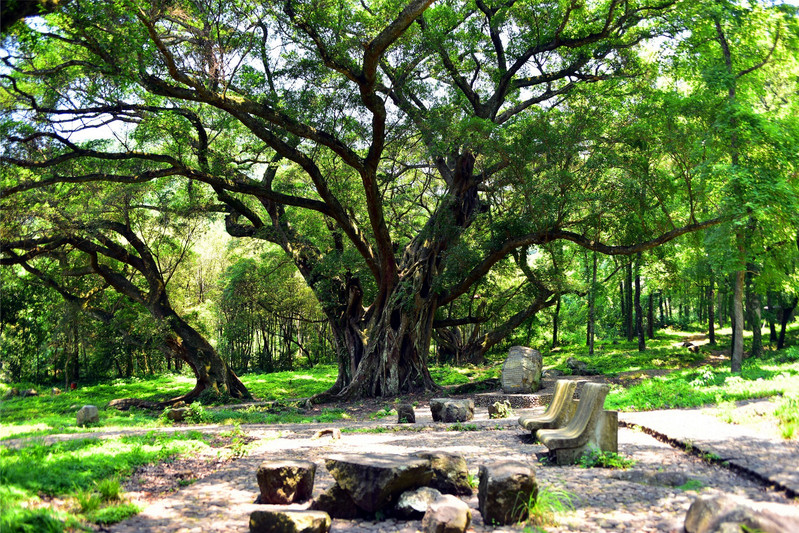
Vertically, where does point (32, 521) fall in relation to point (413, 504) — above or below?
above

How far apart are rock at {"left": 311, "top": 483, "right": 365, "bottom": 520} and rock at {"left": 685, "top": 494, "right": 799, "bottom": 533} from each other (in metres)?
2.38

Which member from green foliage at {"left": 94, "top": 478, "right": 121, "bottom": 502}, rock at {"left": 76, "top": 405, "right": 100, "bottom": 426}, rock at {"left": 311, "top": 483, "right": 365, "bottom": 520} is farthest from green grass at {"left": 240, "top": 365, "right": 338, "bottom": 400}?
rock at {"left": 311, "top": 483, "right": 365, "bottom": 520}

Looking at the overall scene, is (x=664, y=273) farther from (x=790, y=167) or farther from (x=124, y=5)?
(x=124, y=5)

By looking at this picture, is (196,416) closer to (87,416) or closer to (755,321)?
(87,416)

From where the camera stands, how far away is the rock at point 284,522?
3771mm

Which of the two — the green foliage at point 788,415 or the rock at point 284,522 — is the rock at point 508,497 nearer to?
the rock at point 284,522

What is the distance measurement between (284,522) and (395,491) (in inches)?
38.6

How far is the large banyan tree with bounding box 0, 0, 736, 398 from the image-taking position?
10.9 m

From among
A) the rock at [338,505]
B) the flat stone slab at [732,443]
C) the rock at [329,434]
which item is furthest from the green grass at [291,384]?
the rock at [338,505]

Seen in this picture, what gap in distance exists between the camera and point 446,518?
3.81 metres

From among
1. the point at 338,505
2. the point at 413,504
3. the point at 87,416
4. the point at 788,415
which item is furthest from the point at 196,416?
the point at 788,415

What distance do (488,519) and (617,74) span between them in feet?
46.7

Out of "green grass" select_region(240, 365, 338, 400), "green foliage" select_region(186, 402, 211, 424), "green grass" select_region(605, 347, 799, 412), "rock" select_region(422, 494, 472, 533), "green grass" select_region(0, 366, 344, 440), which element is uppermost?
"rock" select_region(422, 494, 472, 533)

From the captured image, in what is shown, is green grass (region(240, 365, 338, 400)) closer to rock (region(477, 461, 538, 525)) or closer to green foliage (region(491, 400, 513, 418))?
green foliage (region(491, 400, 513, 418))
